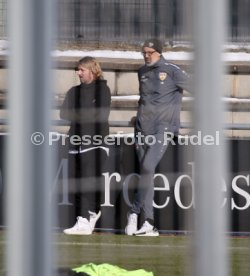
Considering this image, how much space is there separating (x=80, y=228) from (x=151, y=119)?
0.99 ft

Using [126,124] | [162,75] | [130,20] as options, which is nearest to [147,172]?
[126,124]

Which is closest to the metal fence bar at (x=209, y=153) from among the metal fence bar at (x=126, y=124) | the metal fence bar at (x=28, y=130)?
the metal fence bar at (x=126, y=124)

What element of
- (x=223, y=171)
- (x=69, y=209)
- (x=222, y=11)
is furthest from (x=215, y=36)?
(x=69, y=209)

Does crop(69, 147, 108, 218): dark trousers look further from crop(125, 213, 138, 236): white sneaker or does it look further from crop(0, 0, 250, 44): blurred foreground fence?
crop(0, 0, 250, 44): blurred foreground fence

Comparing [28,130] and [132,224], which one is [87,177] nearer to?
[132,224]

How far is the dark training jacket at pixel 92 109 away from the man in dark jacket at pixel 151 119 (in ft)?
0.27

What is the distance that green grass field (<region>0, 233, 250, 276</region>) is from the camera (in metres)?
1.50

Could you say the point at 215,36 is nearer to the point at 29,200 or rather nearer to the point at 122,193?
the point at 29,200

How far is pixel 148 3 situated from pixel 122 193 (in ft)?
1.65

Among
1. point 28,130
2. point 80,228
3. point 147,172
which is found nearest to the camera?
point 28,130

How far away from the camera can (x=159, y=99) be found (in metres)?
1.68

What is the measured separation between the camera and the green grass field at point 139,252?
1.50 meters

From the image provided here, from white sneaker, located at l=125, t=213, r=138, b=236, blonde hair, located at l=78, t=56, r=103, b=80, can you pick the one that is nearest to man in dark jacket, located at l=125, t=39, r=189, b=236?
white sneaker, located at l=125, t=213, r=138, b=236

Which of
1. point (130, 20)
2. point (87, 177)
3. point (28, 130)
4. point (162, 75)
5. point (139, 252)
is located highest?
point (130, 20)
